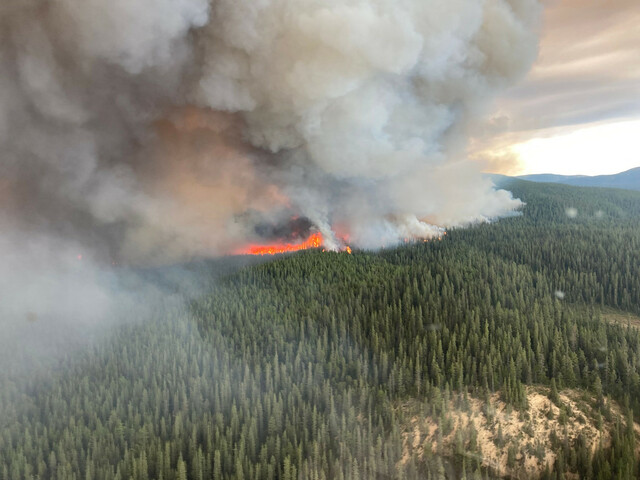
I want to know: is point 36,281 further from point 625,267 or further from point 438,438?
point 625,267

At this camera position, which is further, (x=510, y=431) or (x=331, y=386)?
(x=331, y=386)

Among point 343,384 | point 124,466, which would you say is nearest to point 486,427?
point 343,384

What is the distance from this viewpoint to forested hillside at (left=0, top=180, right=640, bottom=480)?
287 feet

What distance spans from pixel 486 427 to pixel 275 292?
4064 inches

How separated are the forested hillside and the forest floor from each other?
0.47m

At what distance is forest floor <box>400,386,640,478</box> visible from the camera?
86.8m

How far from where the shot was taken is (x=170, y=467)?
291 ft

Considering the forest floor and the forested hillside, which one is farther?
the forested hillside

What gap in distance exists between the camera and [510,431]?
296 feet

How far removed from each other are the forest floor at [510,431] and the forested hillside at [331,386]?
1.56 ft

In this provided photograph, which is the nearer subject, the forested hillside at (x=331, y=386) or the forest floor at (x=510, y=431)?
the forest floor at (x=510, y=431)

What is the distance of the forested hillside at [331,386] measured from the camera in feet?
287

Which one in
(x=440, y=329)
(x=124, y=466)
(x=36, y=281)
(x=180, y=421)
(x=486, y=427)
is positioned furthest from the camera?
(x=36, y=281)

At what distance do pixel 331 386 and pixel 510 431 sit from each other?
42.2m
